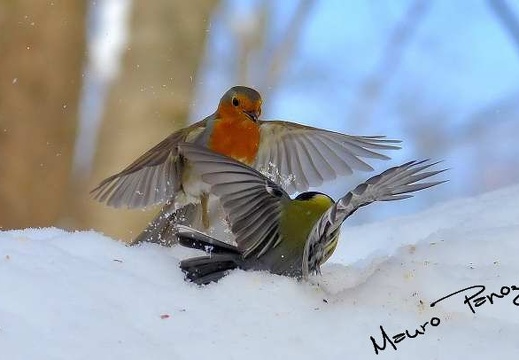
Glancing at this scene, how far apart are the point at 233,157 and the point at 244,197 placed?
0.73 meters

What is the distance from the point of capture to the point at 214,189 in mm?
1968

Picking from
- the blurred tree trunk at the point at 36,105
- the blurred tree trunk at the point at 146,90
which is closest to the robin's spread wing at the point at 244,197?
the blurred tree trunk at the point at 36,105

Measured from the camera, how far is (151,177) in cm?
276

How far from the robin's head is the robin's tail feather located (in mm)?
738

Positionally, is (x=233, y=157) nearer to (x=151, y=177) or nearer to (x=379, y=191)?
(x=151, y=177)

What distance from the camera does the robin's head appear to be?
2.75 meters

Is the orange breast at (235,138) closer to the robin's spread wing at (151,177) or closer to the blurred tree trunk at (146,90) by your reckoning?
the robin's spread wing at (151,177)

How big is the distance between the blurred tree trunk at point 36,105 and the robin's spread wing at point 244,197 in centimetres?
268

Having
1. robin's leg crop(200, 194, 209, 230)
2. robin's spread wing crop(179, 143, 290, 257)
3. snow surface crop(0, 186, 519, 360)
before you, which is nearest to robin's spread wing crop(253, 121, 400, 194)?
robin's leg crop(200, 194, 209, 230)

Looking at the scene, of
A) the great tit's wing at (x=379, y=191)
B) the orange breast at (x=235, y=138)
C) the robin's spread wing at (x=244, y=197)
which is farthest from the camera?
the orange breast at (x=235, y=138)

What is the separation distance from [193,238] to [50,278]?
40cm

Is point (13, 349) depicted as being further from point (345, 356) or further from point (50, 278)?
point (345, 356)

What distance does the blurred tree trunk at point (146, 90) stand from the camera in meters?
4.91

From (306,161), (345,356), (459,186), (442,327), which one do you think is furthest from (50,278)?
(459,186)
